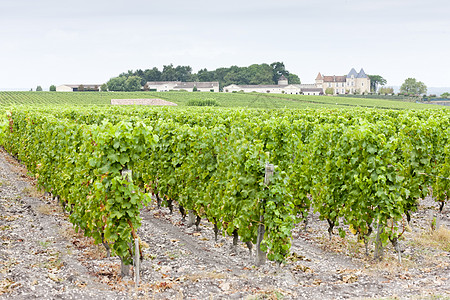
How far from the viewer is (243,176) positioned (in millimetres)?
7781

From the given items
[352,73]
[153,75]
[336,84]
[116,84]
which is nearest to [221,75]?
[153,75]

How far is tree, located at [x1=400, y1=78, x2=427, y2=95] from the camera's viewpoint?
5886 inches

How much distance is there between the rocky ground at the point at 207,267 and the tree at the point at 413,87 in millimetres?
153057

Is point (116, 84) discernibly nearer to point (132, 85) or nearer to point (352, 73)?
point (132, 85)

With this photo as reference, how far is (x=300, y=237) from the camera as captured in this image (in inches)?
374

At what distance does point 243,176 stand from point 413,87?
158568 millimetres

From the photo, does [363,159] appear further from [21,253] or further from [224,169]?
[21,253]

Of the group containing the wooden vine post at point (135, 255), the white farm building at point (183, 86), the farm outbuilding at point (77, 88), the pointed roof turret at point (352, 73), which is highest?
the pointed roof turret at point (352, 73)

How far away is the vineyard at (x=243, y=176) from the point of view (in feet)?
23.6

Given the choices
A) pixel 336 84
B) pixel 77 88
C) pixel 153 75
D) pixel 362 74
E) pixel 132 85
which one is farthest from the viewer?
pixel 336 84

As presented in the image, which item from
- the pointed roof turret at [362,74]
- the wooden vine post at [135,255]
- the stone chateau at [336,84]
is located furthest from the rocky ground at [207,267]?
the pointed roof turret at [362,74]

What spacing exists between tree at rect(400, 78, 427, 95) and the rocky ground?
15306cm

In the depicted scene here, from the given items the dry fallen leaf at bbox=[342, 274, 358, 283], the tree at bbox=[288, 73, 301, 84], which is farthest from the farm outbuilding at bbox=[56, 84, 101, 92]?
the dry fallen leaf at bbox=[342, 274, 358, 283]

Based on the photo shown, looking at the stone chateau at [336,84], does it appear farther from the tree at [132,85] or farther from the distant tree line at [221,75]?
the tree at [132,85]
